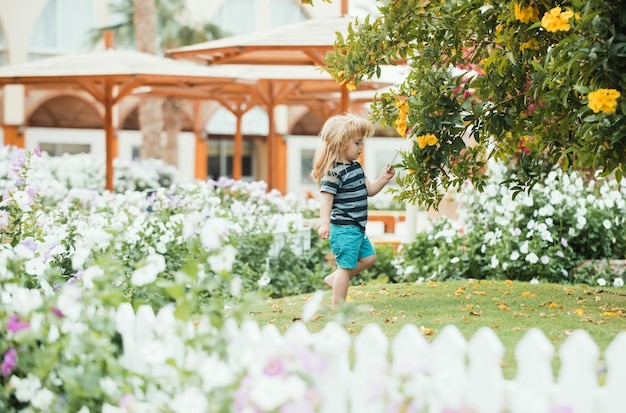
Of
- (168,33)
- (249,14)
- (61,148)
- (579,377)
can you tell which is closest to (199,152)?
(168,33)

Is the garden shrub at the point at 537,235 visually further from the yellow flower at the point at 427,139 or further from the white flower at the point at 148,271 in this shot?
the white flower at the point at 148,271

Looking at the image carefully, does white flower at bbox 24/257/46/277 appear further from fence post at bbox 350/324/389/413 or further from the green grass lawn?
fence post at bbox 350/324/389/413

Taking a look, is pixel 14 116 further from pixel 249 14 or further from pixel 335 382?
pixel 335 382

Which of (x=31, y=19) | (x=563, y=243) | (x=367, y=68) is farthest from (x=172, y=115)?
(x=367, y=68)

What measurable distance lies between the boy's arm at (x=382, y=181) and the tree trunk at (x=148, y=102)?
13335 mm

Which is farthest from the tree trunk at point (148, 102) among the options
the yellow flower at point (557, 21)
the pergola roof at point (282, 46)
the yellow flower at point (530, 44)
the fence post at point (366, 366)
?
the fence post at point (366, 366)

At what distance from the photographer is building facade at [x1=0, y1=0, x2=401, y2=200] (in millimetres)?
25766

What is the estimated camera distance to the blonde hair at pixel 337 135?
5.46 meters

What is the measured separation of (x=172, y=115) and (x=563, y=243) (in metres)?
16.0

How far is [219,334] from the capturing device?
109 inches

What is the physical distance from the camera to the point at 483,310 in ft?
17.6

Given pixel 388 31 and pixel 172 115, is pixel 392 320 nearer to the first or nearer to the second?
pixel 388 31

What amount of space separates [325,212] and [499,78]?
126 cm

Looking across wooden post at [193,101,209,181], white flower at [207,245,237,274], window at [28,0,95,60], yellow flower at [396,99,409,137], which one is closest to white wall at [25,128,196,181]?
wooden post at [193,101,209,181]
